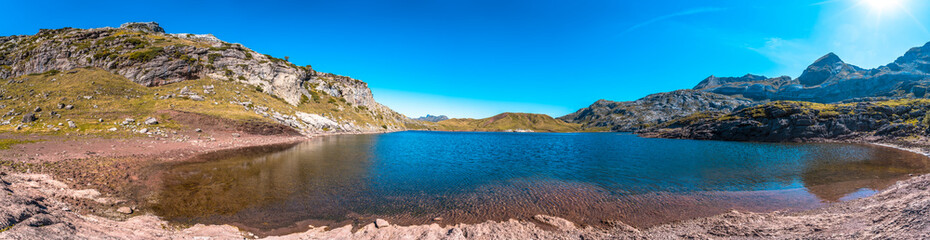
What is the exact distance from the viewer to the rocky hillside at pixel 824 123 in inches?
2788

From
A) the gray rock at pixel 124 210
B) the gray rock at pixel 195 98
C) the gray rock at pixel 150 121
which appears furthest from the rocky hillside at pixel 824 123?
the gray rock at pixel 195 98

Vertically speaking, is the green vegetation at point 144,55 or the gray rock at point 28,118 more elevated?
the green vegetation at point 144,55

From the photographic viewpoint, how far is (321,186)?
67.6 ft

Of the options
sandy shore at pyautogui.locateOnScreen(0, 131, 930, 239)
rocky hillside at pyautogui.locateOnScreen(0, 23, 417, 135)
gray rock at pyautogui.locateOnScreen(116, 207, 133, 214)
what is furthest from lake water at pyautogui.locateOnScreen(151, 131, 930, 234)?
rocky hillside at pyautogui.locateOnScreen(0, 23, 417, 135)

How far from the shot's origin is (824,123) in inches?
3275

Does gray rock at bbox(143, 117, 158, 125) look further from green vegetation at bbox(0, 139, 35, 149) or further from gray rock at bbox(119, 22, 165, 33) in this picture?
gray rock at bbox(119, 22, 165, 33)

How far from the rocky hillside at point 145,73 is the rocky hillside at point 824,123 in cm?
14398

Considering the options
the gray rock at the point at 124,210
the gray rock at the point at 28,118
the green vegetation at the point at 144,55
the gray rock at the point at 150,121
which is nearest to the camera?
the gray rock at the point at 124,210

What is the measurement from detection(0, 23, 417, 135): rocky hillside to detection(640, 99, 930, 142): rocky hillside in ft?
472

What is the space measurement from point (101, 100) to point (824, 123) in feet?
598

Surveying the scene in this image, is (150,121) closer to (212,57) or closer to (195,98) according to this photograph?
(195,98)

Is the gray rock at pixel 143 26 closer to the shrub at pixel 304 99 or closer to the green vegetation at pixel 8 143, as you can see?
the shrub at pixel 304 99

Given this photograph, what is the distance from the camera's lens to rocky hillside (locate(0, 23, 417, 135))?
5712 cm

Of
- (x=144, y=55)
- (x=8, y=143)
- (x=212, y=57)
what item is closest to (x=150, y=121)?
(x=8, y=143)
